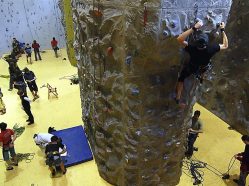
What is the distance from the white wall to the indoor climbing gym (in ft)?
12.8

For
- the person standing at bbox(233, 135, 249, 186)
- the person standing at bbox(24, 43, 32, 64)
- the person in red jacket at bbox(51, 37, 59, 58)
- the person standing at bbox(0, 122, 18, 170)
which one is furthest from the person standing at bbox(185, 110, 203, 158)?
the person standing at bbox(24, 43, 32, 64)

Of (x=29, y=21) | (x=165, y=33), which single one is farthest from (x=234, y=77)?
(x=29, y=21)

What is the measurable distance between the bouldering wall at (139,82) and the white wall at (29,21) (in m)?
7.63

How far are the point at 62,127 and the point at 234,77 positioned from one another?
4256 millimetres

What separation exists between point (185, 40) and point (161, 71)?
0.52 meters

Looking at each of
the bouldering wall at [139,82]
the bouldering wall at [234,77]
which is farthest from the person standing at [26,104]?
the bouldering wall at [234,77]

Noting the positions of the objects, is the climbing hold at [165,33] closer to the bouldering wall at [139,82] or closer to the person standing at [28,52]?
the bouldering wall at [139,82]

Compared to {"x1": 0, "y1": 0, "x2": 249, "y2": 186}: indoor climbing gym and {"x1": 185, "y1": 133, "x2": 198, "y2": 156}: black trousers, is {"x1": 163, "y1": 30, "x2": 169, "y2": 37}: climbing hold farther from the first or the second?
{"x1": 185, "y1": 133, "x2": 198, "y2": 156}: black trousers

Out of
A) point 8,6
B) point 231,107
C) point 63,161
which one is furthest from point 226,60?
point 8,6

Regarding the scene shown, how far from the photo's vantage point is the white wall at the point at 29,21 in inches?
409

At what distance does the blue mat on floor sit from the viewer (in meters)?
5.06

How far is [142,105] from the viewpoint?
3.52 metres

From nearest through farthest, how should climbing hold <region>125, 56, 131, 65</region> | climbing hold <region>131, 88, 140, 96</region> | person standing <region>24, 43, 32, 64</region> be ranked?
climbing hold <region>125, 56, 131, 65</region> → climbing hold <region>131, 88, 140, 96</region> → person standing <region>24, 43, 32, 64</region>

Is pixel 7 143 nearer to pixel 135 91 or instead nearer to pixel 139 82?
pixel 135 91
